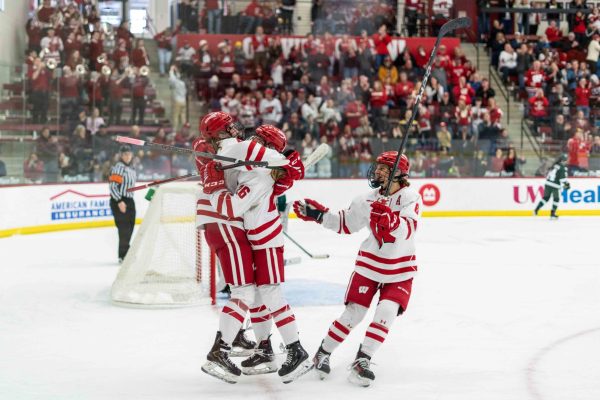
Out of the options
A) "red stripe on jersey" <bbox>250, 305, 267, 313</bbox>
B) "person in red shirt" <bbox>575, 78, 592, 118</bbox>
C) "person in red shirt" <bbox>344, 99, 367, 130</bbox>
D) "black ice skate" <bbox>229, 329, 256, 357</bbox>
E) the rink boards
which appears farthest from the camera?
"person in red shirt" <bbox>575, 78, 592, 118</bbox>

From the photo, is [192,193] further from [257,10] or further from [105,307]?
[257,10]

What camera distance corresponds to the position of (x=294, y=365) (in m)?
4.69

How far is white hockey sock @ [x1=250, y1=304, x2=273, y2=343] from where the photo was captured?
4.81 m

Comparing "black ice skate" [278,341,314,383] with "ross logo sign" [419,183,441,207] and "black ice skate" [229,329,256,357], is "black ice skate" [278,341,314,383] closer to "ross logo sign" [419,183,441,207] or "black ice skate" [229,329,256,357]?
"black ice skate" [229,329,256,357]

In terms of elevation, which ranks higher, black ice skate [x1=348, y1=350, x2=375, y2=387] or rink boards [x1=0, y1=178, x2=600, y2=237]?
black ice skate [x1=348, y1=350, x2=375, y2=387]

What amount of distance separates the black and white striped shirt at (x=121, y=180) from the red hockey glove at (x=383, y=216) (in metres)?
5.20

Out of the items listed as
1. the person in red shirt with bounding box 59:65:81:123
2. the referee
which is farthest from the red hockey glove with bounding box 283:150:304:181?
the person in red shirt with bounding box 59:65:81:123

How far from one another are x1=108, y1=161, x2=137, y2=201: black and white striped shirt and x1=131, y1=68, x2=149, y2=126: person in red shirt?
474 centimetres

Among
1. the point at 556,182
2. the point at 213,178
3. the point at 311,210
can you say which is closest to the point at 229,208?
the point at 213,178

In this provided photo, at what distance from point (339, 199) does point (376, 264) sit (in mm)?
10160

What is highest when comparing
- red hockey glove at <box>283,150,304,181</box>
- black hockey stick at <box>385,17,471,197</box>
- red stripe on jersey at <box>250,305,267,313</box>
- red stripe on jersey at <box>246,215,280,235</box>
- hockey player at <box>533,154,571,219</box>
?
black hockey stick at <box>385,17,471,197</box>

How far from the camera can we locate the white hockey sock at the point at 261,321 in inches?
189

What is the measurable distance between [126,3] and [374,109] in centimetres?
619

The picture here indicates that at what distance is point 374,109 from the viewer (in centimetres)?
1608
